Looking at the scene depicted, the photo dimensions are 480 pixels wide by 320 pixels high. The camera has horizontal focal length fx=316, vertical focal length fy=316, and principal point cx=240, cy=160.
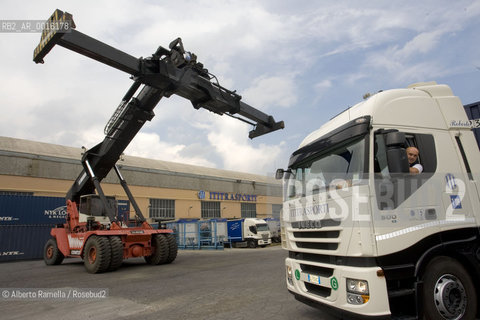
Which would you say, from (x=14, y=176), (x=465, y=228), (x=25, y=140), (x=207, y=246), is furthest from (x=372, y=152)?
(x=25, y=140)

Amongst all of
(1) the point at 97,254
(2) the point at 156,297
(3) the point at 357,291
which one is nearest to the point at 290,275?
(3) the point at 357,291

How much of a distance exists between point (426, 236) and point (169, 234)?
1081 cm

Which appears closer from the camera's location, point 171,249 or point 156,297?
→ point 156,297

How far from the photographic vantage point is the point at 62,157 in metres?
27.0

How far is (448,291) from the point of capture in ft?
12.1

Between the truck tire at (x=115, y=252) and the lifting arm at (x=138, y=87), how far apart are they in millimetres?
1256

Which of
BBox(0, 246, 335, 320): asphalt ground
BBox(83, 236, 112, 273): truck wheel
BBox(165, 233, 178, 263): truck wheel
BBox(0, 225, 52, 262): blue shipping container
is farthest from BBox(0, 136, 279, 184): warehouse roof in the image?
BBox(0, 246, 335, 320): asphalt ground

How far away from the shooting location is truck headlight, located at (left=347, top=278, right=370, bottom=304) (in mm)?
3422

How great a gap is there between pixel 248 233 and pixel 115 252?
1415 cm

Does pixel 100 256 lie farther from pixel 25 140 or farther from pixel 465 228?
pixel 25 140

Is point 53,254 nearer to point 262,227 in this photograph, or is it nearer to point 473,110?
point 262,227

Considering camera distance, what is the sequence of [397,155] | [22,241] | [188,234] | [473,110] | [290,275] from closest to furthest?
[397,155] → [290,275] → [473,110] → [22,241] → [188,234]

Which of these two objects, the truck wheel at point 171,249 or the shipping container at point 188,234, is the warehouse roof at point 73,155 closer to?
the shipping container at point 188,234

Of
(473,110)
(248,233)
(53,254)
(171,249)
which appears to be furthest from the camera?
(248,233)
